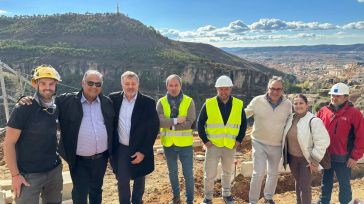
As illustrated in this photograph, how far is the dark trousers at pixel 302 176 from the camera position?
4.80m

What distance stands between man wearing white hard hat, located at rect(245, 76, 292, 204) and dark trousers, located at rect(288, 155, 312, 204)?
9.8 inches

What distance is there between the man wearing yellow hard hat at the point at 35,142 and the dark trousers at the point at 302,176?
3.05m

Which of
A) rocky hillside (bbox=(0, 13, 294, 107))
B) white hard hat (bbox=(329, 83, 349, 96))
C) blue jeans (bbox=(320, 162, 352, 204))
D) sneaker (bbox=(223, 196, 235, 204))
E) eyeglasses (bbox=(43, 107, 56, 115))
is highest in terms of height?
rocky hillside (bbox=(0, 13, 294, 107))

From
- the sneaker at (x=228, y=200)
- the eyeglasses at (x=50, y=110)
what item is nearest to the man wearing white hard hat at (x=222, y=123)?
the sneaker at (x=228, y=200)

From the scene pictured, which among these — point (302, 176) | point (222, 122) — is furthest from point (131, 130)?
point (302, 176)

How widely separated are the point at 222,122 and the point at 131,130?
4.50ft

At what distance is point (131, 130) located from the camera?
4.34 m

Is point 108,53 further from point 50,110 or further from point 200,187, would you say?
point 50,110

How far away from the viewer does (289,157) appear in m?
4.95

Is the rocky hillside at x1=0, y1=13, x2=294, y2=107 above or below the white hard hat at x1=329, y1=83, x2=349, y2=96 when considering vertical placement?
above

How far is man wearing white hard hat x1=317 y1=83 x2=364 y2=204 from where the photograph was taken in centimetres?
474

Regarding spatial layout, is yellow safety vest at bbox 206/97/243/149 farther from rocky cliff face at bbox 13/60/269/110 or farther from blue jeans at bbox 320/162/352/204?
rocky cliff face at bbox 13/60/269/110

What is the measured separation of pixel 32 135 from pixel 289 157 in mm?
3271

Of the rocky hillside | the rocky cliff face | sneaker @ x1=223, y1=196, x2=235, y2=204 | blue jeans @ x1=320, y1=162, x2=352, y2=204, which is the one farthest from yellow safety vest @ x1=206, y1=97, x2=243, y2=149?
the rocky cliff face
